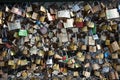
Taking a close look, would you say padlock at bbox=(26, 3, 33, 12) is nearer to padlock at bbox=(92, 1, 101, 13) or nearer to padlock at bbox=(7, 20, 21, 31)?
padlock at bbox=(7, 20, 21, 31)

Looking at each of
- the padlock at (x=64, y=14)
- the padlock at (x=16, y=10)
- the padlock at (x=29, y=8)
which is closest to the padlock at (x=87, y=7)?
the padlock at (x=64, y=14)

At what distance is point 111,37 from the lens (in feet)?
8.89

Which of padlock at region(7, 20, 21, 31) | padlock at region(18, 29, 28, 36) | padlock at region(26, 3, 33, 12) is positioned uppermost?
padlock at region(26, 3, 33, 12)

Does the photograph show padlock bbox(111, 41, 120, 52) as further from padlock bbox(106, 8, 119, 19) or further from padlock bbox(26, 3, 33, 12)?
padlock bbox(26, 3, 33, 12)

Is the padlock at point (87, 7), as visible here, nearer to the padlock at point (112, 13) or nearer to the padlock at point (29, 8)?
the padlock at point (112, 13)

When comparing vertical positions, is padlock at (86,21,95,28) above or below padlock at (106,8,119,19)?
below

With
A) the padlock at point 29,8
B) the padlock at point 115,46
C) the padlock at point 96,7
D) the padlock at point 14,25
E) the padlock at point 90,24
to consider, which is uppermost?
the padlock at point 29,8

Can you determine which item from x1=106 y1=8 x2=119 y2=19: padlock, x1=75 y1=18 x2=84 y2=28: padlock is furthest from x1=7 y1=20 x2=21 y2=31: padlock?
x1=106 y1=8 x2=119 y2=19: padlock

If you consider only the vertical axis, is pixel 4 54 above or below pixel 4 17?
below

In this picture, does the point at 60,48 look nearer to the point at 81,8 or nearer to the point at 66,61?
the point at 66,61

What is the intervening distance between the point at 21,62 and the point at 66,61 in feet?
1.38

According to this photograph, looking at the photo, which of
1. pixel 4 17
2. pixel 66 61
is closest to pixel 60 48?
pixel 66 61

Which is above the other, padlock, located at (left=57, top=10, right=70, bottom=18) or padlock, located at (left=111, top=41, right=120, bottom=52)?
padlock, located at (left=57, top=10, right=70, bottom=18)

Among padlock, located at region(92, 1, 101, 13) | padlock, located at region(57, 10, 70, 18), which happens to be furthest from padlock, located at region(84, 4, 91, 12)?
padlock, located at region(57, 10, 70, 18)
